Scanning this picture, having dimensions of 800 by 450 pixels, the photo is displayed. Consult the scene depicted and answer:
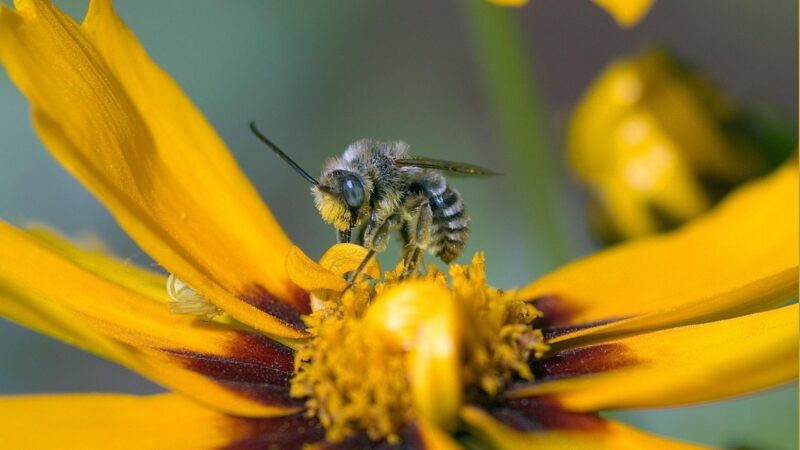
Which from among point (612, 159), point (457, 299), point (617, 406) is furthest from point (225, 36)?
point (617, 406)

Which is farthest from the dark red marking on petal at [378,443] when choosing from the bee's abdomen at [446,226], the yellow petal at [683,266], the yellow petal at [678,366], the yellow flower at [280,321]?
the bee's abdomen at [446,226]

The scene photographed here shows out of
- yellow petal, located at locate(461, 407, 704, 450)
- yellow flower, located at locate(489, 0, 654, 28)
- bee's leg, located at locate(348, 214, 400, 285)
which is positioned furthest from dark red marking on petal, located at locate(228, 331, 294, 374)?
yellow flower, located at locate(489, 0, 654, 28)

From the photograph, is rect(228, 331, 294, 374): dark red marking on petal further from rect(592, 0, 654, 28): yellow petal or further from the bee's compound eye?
rect(592, 0, 654, 28): yellow petal

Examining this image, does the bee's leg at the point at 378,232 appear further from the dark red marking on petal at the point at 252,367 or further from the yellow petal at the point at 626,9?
the yellow petal at the point at 626,9

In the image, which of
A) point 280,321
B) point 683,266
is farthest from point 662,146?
point 280,321

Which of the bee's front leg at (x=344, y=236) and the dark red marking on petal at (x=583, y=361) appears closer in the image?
the dark red marking on petal at (x=583, y=361)

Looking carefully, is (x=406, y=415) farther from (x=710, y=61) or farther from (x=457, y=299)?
(x=710, y=61)
